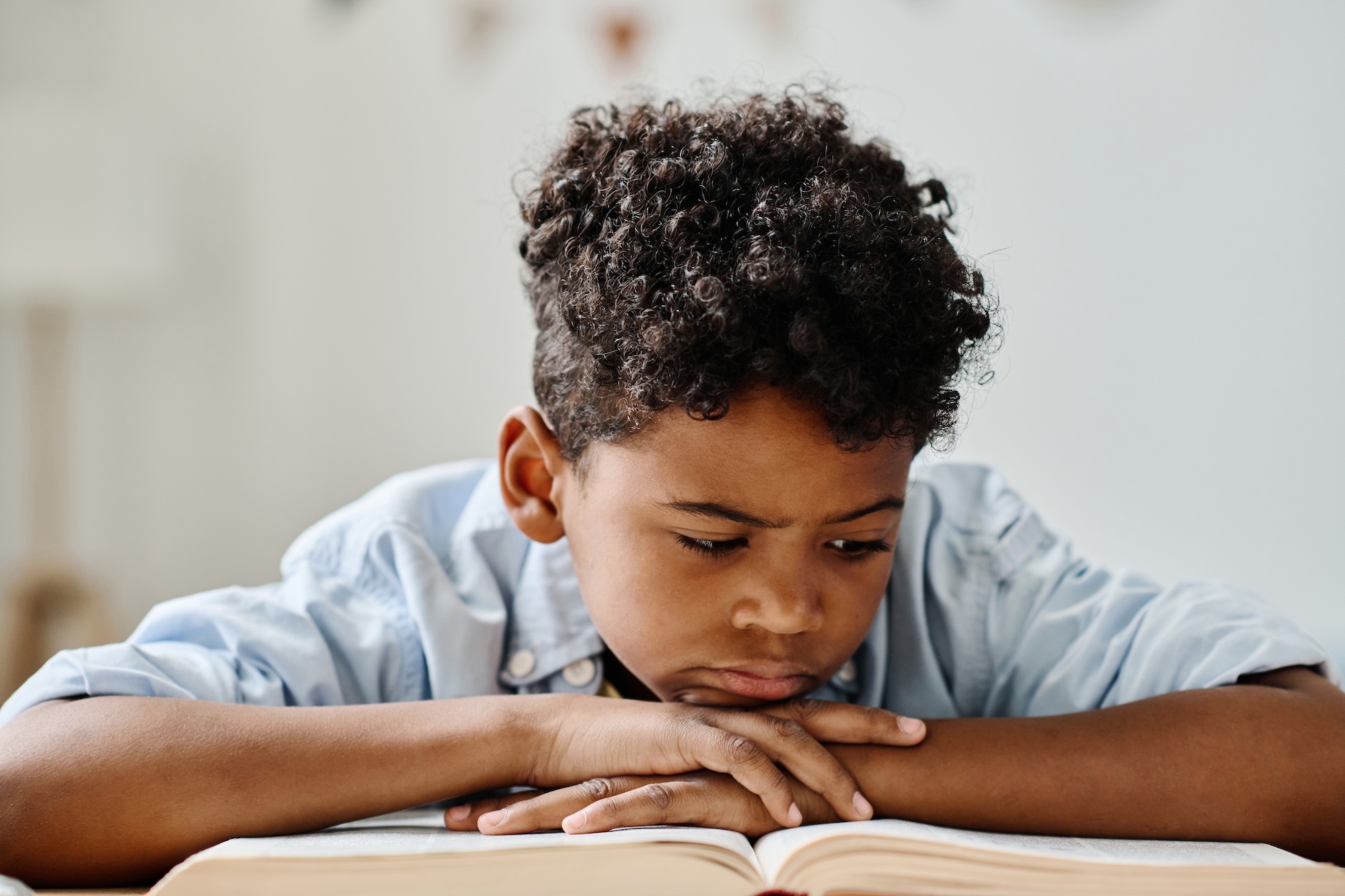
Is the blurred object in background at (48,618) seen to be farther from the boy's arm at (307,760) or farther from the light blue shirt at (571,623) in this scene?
the boy's arm at (307,760)

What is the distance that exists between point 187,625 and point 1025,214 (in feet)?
5.04

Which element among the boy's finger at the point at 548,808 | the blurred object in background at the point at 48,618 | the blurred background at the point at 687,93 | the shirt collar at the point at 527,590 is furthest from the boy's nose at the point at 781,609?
the blurred object in background at the point at 48,618

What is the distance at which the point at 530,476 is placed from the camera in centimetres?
76

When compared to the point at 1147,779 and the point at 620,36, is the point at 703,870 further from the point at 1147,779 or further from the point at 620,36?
the point at 620,36

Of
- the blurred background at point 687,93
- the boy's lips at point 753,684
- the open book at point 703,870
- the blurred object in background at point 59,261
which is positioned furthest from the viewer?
the blurred background at point 687,93

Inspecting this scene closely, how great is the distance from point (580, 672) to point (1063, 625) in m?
0.37

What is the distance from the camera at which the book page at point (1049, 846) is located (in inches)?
17.6

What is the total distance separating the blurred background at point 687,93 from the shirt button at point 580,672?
104 cm

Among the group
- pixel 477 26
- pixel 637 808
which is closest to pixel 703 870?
pixel 637 808

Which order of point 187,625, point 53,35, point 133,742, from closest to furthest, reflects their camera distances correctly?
point 133,742, point 187,625, point 53,35

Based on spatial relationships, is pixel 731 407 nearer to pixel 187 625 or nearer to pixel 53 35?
pixel 187 625

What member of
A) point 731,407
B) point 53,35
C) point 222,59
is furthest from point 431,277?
point 731,407

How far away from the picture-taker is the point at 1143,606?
2.52 feet

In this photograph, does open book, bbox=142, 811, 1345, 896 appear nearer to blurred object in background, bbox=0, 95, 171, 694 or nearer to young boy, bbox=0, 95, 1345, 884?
young boy, bbox=0, 95, 1345, 884
